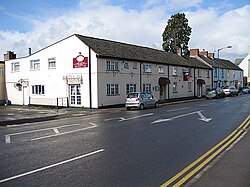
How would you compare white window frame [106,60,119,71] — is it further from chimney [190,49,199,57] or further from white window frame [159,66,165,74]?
chimney [190,49,199,57]

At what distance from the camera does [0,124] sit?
16.3m

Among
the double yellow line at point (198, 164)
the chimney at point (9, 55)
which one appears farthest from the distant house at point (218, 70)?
the double yellow line at point (198, 164)

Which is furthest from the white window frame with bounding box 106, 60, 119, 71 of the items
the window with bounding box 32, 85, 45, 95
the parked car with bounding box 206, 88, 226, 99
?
the parked car with bounding box 206, 88, 226, 99

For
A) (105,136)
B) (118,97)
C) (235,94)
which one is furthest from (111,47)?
(235,94)

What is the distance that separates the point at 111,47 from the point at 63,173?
25.1 m

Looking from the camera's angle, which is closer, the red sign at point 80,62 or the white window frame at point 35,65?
the red sign at point 80,62

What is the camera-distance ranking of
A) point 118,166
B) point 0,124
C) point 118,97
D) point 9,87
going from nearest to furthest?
point 118,166 < point 0,124 < point 118,97 < point 9,87

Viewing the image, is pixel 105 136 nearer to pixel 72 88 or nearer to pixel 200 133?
pixel 200 133

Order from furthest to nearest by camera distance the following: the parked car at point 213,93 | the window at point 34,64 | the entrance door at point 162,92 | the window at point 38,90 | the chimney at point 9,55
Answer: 1. the parked car at point 213,93
2. the chimney at point 9,55
3. the entrance door at point 162,92
4. the window at point 34,64
5. the window at point 38,90

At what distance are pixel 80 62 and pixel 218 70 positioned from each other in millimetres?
38291

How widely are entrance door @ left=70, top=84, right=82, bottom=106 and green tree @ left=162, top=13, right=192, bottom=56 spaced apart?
122 ft

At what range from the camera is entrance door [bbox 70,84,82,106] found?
2762 centimetres

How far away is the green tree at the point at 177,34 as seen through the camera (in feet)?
201

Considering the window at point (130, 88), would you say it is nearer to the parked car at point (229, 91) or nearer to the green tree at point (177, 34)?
the parked car at point (229, 91)
